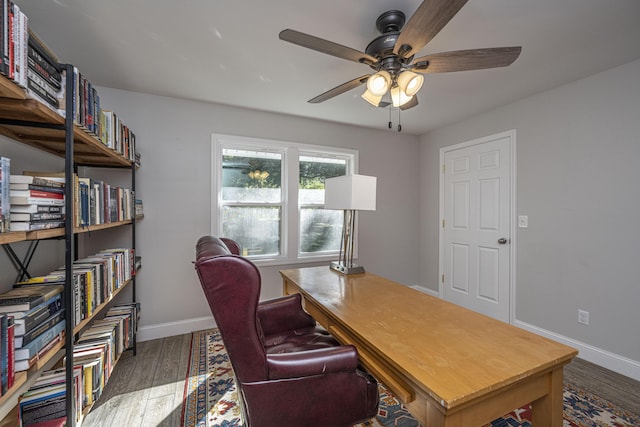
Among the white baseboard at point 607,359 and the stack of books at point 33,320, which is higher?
the stack of books at point 33,320

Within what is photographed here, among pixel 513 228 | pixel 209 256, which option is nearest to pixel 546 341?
pixel 209 256

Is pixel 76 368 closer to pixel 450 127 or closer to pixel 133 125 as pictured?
pixel 133 125

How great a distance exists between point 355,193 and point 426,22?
3.80ft

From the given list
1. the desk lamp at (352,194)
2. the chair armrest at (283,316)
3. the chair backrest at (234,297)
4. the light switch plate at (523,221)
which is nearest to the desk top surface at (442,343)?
the chair armrest at (283,316)

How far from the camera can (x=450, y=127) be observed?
3.64 meters

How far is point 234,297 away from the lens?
97cm

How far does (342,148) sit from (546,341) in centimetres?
292

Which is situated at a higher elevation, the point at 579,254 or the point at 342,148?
the point at 342,148

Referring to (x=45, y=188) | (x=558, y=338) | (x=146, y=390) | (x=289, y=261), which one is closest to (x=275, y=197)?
(x=289, y=261)

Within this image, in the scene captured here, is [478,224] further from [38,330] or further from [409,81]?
Result: [38,330]

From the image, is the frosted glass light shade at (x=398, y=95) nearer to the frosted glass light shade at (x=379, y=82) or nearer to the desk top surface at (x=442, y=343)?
the frosted glass light shade at (x=379, y=82)

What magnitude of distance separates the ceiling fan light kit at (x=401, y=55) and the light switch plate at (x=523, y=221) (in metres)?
1.96

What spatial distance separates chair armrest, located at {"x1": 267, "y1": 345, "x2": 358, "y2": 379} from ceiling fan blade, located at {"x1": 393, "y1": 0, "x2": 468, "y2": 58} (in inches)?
55.5

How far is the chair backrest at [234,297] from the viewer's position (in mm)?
953
